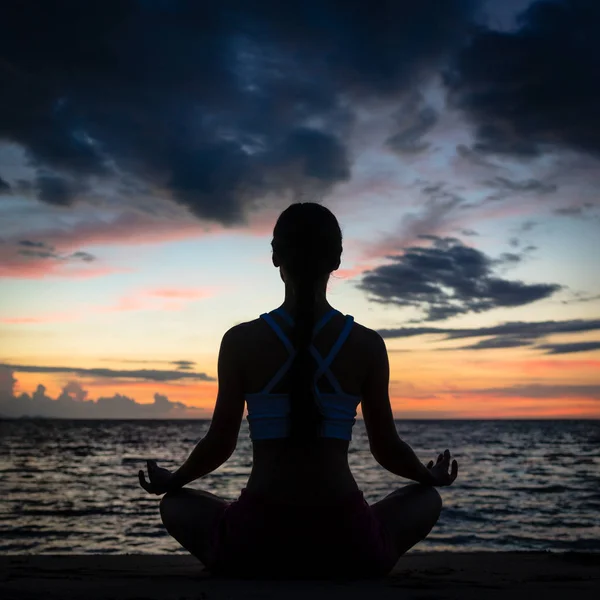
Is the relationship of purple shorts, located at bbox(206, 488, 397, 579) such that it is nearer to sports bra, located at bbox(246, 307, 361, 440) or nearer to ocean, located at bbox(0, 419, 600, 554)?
sports bra, located at bbox(246, 307, 361, 440)

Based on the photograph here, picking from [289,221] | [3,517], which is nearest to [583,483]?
[3,517]

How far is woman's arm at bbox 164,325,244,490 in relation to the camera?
3176mm

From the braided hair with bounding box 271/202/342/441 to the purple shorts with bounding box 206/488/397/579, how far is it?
0.37 metres

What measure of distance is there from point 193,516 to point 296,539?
539mm

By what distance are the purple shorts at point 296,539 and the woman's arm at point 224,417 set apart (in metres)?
0.25

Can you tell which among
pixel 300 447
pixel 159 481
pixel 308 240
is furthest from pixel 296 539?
pixel 308 240

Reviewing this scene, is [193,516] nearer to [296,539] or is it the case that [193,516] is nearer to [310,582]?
[296,539]

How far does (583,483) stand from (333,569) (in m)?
19.7

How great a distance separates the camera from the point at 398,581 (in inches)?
131

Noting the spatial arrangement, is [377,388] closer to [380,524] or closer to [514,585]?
[380,524]

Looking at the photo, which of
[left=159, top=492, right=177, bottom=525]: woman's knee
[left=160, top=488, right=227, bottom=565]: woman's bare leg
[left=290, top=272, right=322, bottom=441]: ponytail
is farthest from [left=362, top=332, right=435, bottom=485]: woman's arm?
[left=159, top=492, right=177, bottom=525]: woman's knee

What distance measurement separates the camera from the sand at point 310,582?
9.64ft

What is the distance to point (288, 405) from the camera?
9.98 ft

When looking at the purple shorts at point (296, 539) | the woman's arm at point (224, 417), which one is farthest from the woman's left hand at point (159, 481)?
the purple shorts at point (296, 539)
